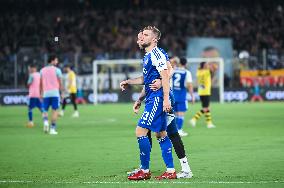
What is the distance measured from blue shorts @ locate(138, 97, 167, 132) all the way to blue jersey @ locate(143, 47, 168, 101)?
121 mm

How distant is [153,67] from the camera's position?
1191 cm

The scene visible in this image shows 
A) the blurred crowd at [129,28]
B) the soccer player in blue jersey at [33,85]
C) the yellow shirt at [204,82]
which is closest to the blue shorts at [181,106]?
the yellow shirt at [204,82]

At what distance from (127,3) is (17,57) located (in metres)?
11.4

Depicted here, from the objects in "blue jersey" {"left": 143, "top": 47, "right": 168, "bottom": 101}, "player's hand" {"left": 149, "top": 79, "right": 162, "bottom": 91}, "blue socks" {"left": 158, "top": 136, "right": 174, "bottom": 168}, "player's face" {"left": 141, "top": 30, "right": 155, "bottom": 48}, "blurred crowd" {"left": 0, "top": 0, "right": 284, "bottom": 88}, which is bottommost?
"blue socks" {"left": 158, "top": 136, "right": 174, "bottom": 168}

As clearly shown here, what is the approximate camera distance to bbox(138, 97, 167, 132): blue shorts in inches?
465

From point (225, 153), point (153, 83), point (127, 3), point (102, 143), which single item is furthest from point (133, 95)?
point (153, 83)

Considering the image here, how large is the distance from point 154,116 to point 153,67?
2.62 ft

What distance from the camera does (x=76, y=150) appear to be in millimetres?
17484

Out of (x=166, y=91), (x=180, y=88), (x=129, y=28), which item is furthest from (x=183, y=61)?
(x=129, y=28)

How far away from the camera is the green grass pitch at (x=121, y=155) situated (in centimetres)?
1172

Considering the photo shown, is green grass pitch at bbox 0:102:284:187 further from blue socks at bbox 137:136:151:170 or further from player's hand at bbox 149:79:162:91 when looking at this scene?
Result: player's hand at bbox 149:79:162:91

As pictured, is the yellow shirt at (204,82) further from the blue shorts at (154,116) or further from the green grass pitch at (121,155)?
the blue shorts at (154,116)

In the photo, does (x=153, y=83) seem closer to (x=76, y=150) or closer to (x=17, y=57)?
(x=76, y=150)

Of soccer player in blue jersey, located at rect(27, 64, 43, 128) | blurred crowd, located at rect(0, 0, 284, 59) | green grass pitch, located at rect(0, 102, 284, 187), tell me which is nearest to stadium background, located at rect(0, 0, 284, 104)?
blurred crowd, located at rect(0, 0, 284, 59)
